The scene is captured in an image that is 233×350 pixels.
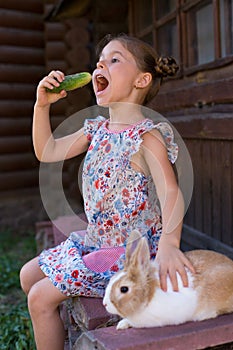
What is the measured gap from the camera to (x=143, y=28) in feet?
15.2

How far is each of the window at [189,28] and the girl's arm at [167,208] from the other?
122cm

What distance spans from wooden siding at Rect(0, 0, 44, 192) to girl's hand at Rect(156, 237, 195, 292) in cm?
467

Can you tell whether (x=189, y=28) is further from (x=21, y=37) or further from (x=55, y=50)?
(x=21, y=37)

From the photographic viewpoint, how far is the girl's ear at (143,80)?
85.9 inches

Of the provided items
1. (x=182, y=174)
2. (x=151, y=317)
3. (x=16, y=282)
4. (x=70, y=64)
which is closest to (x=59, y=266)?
(x=151, y=317)

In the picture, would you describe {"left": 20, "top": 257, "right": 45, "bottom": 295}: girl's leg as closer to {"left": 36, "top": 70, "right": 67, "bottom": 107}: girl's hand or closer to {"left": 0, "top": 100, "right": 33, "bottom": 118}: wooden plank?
{"left": 36, "top": 70, "right": 67, "bottom": 107}: girl's hand

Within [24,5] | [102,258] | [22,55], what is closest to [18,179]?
[22,55]

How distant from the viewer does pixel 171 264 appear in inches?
65.0

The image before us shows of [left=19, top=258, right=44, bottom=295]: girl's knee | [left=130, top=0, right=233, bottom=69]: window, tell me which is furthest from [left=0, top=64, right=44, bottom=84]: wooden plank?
[left=19, top=258, right=44, bottom=295]: girl's knee

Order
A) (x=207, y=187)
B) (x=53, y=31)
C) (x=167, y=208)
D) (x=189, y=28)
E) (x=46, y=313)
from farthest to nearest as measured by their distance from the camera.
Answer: (x=53, y=31), (x=189, y=28), (x=207, y=187), (x=46, y=313), (x=167, y=208)

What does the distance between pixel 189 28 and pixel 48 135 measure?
179cm

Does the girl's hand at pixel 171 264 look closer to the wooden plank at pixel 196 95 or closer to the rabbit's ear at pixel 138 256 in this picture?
the rabbit's ear at pixel 138 256

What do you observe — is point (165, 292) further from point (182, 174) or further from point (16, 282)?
point (16, 282)

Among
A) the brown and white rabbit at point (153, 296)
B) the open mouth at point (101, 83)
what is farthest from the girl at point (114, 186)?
the brown and white rabbit at point (153, 296)
